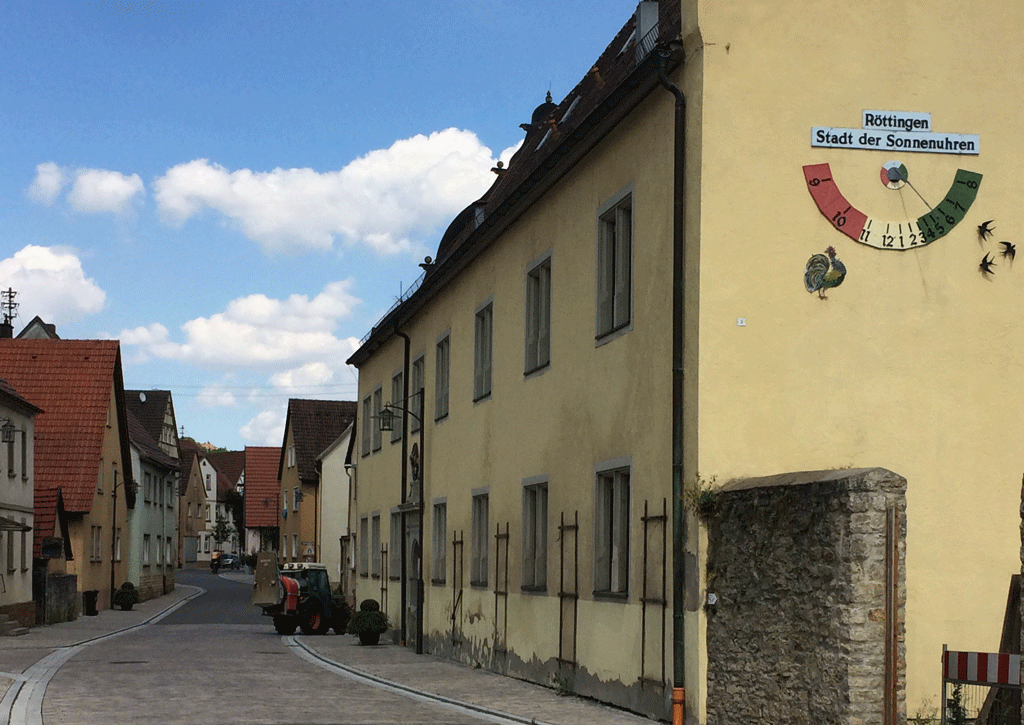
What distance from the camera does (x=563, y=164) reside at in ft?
64.2

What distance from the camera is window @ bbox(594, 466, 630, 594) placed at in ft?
56.3

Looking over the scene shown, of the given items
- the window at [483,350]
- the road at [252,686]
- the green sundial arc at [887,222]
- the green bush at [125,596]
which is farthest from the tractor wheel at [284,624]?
the green sundial arc at [887,222]

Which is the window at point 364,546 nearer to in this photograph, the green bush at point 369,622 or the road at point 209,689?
the road at point 209,689

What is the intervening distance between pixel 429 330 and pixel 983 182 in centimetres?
1719

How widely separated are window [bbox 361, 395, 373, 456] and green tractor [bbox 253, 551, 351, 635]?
354cm

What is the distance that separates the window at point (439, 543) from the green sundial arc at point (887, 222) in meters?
14.6

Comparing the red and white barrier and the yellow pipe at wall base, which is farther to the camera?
the yellow pipe at wall base

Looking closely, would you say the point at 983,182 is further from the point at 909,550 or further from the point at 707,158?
the point at 909,550

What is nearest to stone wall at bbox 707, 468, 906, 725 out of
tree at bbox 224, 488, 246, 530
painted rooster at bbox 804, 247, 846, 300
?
painted rooster at bbox 804, 247, 846, 300

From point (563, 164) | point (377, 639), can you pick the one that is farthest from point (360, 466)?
point (563, 164)

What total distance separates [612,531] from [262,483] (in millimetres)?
78164

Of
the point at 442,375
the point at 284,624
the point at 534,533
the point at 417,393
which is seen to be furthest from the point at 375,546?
the point at 534,533

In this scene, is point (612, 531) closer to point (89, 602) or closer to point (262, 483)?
point (89, 602)

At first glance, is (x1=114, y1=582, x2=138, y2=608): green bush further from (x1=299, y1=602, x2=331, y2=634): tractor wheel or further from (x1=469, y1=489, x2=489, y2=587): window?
(x1=469, y1=489, x2=489, y2=587): window
